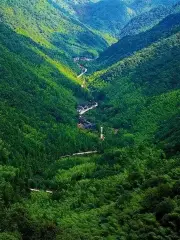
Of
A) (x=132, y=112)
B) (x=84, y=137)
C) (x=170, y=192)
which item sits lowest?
(x=170, y=192)

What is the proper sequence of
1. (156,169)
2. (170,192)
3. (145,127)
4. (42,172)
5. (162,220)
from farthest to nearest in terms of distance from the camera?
(145,127) → (42,172) → (156,169) → (170,192) → (162,220)

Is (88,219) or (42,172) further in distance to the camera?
(42,172)

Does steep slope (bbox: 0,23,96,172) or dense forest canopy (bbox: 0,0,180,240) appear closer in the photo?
dense forest canopy (bbox: 0,0,180,240)

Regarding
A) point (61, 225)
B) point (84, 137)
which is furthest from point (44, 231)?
point (84, 137)

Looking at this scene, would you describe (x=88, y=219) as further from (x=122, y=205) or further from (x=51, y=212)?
(x=51, y=212)

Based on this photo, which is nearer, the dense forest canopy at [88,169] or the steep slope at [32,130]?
the dense forest canopy at [88,169]

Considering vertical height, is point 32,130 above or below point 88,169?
above

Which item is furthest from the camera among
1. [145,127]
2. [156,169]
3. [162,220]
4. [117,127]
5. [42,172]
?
[117,127]

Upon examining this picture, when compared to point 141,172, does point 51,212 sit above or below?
below

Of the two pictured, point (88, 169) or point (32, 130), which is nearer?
point (88, 169)

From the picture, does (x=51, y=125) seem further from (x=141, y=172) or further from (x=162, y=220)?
(x=162, y=220)
